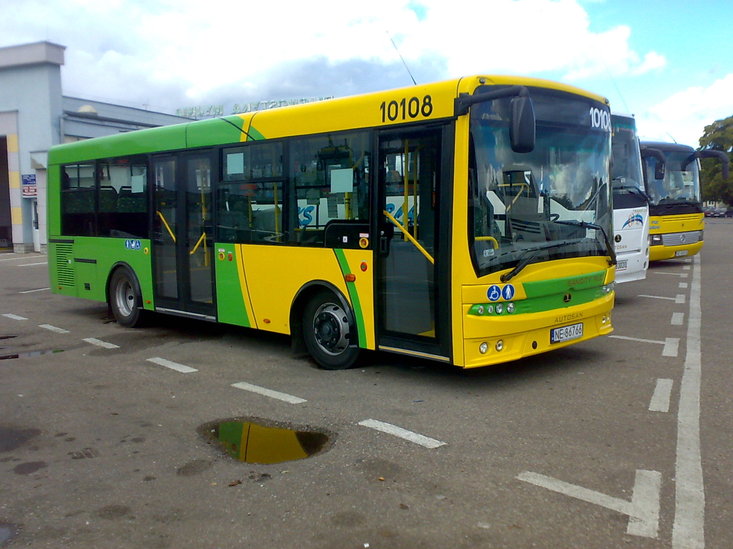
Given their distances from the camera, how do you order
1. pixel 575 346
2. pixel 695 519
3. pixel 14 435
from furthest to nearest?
pixel 575 346
pixel 14 435
pixel 695 519

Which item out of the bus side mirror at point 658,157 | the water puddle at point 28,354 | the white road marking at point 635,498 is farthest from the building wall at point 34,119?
the white road marking at point 635,498

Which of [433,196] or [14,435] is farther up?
[433,196]

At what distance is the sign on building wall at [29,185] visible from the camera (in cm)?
2825

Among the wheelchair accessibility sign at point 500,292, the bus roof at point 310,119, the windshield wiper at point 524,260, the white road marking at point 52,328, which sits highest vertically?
the bus roof at point 310,119

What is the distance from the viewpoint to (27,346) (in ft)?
31.3

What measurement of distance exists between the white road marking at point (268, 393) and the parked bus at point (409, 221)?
924mm

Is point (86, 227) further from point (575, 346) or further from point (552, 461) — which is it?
point (552, 461)

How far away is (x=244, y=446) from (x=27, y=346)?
217 inches

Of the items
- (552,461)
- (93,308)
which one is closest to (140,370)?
(552,461)

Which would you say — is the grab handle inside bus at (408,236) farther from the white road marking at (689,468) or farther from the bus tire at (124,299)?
the bus tire at (124,299)

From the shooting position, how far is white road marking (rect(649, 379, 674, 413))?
613 cm

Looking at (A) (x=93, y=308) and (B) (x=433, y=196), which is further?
(A) (x=93, y=308)

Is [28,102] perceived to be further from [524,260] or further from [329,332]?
[524,260]

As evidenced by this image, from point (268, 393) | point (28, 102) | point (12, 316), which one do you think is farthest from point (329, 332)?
point (28, 102)
